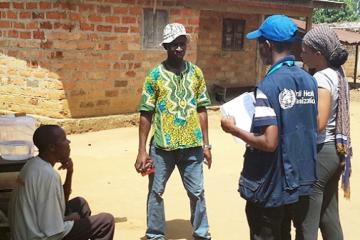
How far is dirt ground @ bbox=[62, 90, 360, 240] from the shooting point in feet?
15.8

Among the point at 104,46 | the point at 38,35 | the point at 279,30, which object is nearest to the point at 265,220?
the point at 279,30

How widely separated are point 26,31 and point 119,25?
68.7 inches

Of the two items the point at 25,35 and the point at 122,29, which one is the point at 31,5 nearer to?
the point at 25,35

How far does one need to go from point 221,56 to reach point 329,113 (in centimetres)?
1188

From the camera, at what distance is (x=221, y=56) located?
48.5ft

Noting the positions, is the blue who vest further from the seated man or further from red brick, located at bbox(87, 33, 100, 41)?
red brick, located at bbox(87, 33, 100, 41)

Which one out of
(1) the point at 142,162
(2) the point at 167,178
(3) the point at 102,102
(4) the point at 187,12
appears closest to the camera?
(1) the point at 142,162

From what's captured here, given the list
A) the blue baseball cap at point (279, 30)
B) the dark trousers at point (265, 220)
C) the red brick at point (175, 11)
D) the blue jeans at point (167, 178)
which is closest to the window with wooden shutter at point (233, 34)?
the red brick at point (175, 11)

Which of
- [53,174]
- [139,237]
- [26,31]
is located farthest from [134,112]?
[53,174]

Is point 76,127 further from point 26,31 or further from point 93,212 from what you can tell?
point 93,212

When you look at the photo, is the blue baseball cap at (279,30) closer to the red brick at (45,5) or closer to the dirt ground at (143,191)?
the dirt ground at (143,191)

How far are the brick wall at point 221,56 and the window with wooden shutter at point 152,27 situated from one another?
3.35 m

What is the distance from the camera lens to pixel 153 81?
12.9 ft

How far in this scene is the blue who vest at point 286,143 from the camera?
8.97 feet
